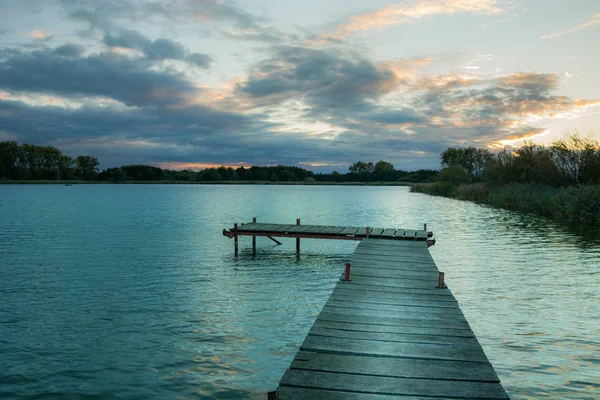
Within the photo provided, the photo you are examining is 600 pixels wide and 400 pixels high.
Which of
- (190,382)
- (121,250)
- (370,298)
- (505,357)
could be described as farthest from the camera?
(121,250)

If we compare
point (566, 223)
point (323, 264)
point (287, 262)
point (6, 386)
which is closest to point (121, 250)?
point (287, 262)

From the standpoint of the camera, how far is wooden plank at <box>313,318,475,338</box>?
7.76 metres

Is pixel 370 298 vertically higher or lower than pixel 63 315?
higher

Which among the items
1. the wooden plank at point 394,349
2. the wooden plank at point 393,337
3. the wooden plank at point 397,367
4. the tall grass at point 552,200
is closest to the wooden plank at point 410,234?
the wooden plank at point 393,337

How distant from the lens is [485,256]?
2195 centimetres

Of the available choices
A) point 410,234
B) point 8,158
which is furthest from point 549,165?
point 8,158

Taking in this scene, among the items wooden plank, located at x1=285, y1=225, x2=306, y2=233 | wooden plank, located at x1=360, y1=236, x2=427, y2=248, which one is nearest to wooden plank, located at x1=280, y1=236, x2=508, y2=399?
wooden plank, located at x1=360, y1=236, x2=427, y2=248

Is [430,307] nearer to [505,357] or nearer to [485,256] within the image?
[505,357]

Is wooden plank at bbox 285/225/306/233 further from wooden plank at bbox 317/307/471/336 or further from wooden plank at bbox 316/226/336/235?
wooden plank at bbox 317/307/471/336

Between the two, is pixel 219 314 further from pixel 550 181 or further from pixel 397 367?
pixel 550 181

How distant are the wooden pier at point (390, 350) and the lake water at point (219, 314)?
1.39 metres

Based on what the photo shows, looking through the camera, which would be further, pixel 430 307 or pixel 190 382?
pixel 430 307

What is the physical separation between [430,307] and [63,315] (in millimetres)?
9361

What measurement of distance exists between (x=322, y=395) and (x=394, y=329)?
115 inches
